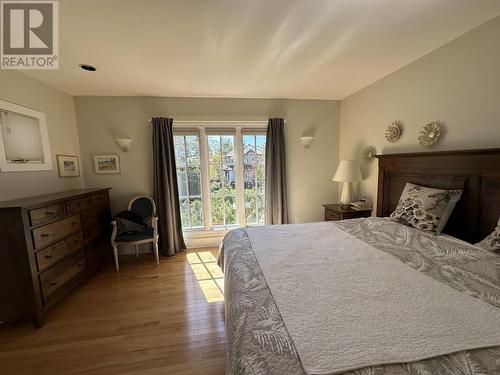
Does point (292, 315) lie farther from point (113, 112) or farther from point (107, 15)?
point (113, 112)

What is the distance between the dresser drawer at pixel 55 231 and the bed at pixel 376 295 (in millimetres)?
1659

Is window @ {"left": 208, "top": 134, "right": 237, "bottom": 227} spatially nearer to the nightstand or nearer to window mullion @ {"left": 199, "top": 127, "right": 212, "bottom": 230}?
window mullion @ {"left": 199, "top": 127, "right": 212, "bottom": 230}

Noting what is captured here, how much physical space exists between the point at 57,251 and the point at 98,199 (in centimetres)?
86

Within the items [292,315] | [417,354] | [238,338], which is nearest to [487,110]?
[417,354]

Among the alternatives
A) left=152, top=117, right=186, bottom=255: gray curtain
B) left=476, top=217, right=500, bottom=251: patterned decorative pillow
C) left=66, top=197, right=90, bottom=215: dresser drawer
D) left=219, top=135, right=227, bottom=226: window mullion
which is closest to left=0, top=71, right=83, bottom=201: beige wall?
left=66, top=197, right=90, bottom=215: dresser drawer

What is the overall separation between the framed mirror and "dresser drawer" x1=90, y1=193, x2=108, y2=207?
0.58m

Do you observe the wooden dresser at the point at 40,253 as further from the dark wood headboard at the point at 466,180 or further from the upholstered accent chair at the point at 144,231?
the dark wood headboard at the point at 466,180

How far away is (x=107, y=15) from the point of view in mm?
1485

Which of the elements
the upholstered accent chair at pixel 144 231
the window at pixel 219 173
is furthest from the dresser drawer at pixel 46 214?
the window at pixel 219 173

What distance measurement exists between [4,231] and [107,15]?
6.10 ft

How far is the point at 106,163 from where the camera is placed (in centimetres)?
317

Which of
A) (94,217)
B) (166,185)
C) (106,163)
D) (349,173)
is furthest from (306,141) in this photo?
(94,217)

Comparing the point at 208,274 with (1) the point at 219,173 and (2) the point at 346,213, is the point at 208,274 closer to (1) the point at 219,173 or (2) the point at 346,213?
(1) the point at 219,173

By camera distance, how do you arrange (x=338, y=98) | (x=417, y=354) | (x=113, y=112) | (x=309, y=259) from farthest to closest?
(x=338, y=98) < (x=113, y=112) < (x=309, y=259) < (x=417, y=354)
